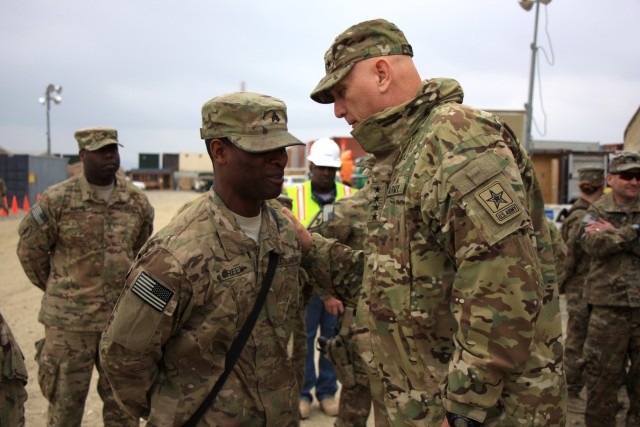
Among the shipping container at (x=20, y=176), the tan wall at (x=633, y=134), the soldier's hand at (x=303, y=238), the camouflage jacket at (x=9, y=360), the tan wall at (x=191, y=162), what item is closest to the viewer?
the camouflage jacket at (x=9, y=360)

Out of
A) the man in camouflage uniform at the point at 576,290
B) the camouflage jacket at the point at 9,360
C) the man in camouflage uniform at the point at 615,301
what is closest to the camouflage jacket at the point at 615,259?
the man in camouflage uniform at the point at 615,301

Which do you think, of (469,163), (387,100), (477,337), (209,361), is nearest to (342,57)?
(387,100)

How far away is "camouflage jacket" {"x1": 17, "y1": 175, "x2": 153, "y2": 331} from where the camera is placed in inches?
163

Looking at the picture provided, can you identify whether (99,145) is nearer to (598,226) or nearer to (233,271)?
(233,271)

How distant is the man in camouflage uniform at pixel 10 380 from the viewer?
242 cm

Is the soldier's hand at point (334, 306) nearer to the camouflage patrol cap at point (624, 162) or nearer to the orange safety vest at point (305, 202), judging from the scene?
the orange safety vest at point (305, 202)

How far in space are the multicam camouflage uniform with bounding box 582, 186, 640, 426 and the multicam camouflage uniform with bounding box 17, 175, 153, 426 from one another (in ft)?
12.3

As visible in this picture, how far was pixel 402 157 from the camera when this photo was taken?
2.00 metres

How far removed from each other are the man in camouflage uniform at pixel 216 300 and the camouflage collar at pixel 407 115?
0.39m

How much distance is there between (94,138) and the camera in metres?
4.33

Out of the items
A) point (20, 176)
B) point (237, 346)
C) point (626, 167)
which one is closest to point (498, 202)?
point (237, 346)

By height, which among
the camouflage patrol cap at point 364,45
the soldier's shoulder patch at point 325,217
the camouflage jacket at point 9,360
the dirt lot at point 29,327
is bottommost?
the dirt lot at point 29,327

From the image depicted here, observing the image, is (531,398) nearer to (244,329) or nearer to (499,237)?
(499,237)

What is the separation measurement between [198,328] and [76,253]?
250 cm
